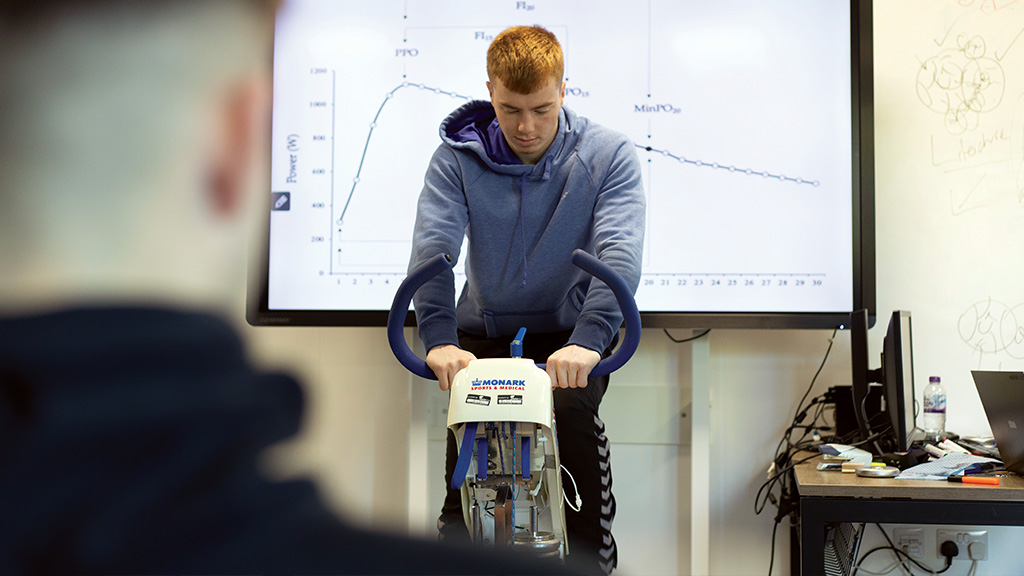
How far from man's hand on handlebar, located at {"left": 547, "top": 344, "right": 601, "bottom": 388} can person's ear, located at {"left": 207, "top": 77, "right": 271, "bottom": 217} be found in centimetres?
92

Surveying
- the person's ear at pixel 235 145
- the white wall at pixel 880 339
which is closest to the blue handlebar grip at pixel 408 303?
the person's ear at pixel 235 145

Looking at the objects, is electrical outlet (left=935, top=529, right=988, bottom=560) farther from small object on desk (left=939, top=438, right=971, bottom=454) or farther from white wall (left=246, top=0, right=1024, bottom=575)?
small object on desk (left=939, top=438, right=971, bottom=454)

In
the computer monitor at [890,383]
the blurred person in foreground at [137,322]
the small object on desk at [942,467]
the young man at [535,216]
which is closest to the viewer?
the blurred person in foreground at [137,322]

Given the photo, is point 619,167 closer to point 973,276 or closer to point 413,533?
point 973,276

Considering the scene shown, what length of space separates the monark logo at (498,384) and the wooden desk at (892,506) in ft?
2.98

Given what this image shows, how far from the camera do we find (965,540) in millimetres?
2469

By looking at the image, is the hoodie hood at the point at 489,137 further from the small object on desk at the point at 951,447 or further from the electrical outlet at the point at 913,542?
the electrical outlet at the point at 913,542

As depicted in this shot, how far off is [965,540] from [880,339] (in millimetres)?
641

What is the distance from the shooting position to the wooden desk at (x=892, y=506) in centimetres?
166

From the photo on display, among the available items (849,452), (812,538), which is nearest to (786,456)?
(849,452)

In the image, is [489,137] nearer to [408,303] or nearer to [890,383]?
[408,303]

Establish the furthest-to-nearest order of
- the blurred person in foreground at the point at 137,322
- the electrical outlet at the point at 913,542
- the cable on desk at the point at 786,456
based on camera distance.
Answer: the electrical outlet at the point at 913,542
the cable on desk at the point at 786,456
the blurred person in foreground at the point at 137,322

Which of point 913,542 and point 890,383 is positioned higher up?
point 890,383

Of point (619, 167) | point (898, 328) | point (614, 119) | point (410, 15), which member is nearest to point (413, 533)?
point (619, 167)
